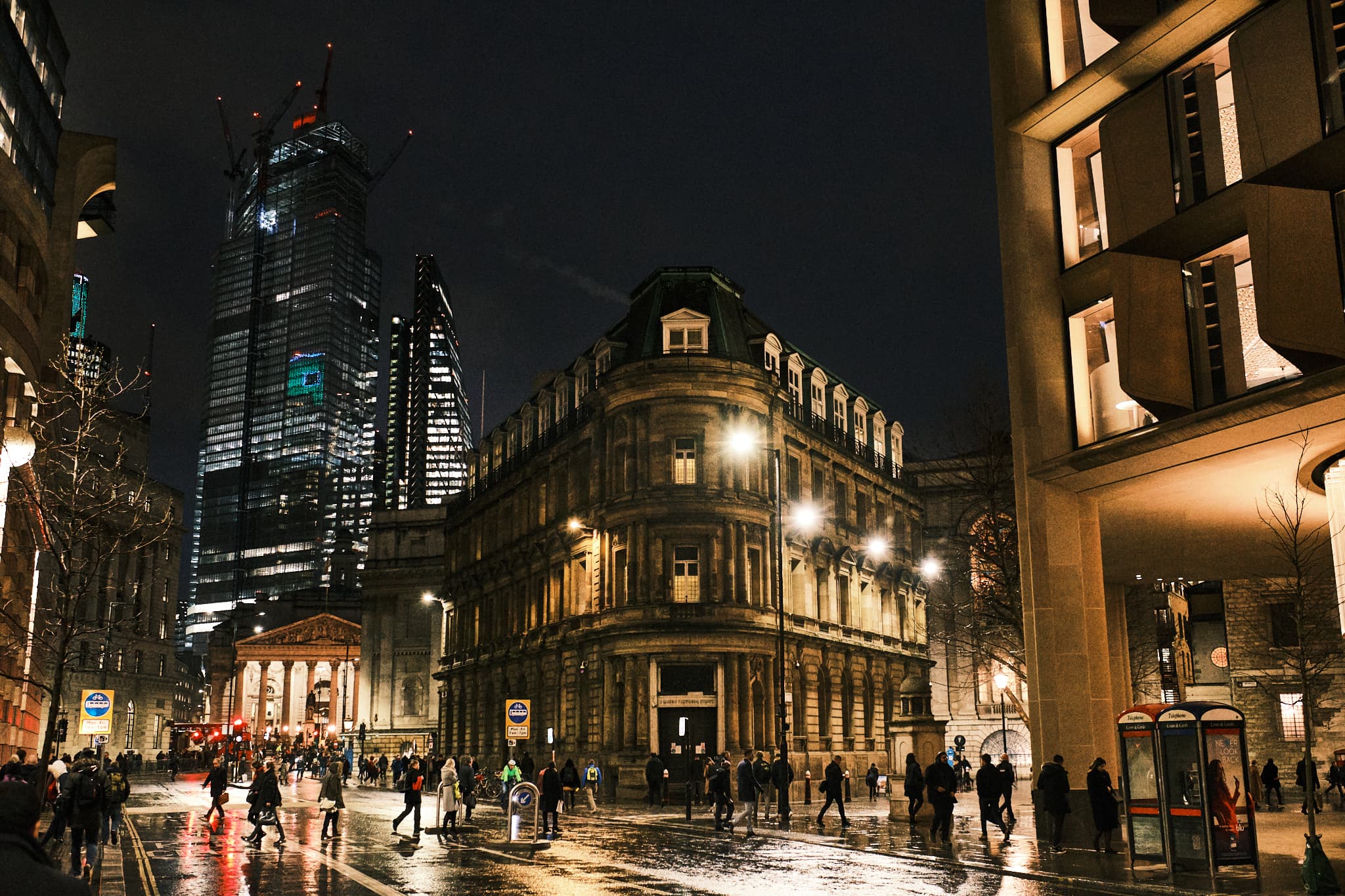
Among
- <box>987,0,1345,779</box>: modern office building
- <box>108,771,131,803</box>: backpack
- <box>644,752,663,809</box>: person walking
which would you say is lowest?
<box>644,752,663,809</box>: person walking

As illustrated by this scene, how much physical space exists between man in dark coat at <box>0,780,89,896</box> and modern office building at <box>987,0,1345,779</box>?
19.0 m

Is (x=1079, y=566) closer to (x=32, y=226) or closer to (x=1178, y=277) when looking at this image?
(x=1178, y=277)

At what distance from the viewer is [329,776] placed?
83.9 ft

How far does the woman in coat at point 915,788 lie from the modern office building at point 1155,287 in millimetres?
4981

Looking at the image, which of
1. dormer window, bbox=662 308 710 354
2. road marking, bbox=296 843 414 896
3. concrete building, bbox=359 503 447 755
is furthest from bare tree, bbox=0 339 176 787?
concrete building, bbox=359 503 447 755

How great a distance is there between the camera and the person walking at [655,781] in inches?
1612

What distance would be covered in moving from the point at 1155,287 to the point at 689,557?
2756cm

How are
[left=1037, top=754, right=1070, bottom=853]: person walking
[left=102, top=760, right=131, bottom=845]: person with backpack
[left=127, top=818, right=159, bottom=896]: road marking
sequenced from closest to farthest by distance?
[left=127, top=818, right=159, bottom=896]: road marking < [left=102, top=760, right=131, bottom=845]: person with backpack < [left=1037, top=754, right=1070, bottom=853]: person walking

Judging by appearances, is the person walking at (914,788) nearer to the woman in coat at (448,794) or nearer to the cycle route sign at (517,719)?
the cycle route sign at (517,719)

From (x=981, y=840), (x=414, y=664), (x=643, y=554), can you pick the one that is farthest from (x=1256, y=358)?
(x=414, y=664)

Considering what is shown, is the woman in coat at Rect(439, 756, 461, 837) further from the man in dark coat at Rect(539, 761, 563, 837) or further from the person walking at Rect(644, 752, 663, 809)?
the person walking at Rect(644, 752, 663, 809)

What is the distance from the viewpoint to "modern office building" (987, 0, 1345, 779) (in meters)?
19.0

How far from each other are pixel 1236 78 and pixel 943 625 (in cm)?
5280

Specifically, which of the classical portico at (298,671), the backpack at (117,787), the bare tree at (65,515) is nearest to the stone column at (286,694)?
the classical portico at (298,671)
